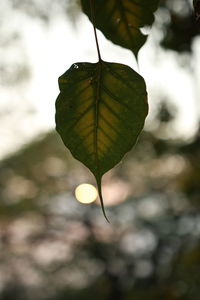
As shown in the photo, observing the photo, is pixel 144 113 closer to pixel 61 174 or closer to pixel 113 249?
pixel 61 174

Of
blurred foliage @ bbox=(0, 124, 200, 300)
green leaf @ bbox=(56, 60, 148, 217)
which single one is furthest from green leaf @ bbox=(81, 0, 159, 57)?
blurred foliage @ bbox=(0, 124, 200, 300)

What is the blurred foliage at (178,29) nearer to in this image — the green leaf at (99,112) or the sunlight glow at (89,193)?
the sunlight glow at (89,193)

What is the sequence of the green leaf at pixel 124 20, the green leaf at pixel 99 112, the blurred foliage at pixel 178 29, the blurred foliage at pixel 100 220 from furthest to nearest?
the blurred foliage at pixel 100 220 < the blurred foliage at pixel 178 29 < the green leaf at pixel 124 20 < the green leaf at pixel 99 112

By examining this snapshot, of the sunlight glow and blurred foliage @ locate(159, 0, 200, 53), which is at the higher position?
blurred foliage @ locate(159, 0, 200, 53)

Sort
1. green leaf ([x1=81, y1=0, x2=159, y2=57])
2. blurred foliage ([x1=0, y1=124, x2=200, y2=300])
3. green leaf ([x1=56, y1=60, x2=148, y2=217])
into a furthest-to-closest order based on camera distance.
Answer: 1. blurred foliage ([x1=0, y1=124, x2=200, y2=300])
2. green leaf ([x1=81, y1=0, x2=159, y2=57])
3. green leaf ([x1=56, y1=60, x2=148, y2=217])

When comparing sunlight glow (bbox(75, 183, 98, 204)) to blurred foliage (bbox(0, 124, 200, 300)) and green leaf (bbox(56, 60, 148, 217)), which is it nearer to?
blurred foliage (bbox(0, 124, 200, 300))

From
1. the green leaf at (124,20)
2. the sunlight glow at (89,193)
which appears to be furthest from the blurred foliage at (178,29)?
the green leaf at (124,20)
